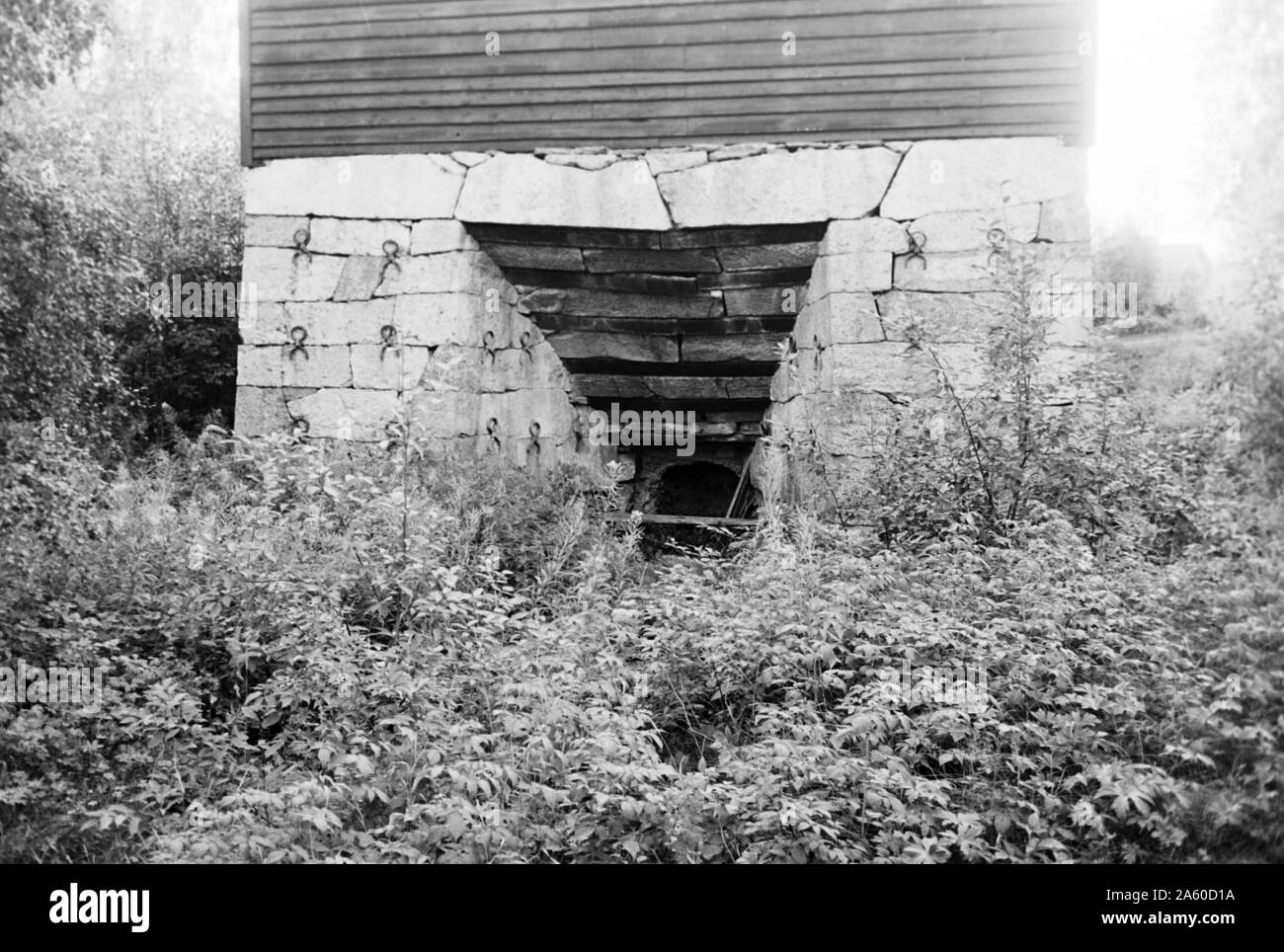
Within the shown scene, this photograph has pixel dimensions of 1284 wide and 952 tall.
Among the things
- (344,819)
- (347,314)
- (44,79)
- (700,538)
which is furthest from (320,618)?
(700,538)

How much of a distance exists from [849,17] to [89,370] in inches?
202

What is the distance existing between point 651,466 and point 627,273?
8.15ft

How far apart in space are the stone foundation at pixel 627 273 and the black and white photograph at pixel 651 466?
0.10 feet

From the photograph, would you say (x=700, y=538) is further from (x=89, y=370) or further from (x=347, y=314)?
(x=89, y=370)

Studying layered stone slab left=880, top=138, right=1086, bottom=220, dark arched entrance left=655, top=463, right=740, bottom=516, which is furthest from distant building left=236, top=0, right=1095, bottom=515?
dark arched entrance left=655, top=463, right=740, bottom=516

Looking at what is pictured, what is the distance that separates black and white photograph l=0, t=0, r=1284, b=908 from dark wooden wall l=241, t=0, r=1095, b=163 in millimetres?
29

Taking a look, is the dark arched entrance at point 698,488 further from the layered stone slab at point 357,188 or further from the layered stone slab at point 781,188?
the layered stone slab at point 357,188

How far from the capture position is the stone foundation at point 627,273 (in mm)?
7742

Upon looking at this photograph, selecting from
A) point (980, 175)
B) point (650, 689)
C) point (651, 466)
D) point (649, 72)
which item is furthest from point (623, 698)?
point (651, 466)

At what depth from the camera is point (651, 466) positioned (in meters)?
10.7

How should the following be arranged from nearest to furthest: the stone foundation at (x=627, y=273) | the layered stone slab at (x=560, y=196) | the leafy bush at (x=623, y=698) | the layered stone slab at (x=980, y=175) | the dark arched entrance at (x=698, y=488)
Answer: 1. the leafy bush at (x=623, y=698)
2. the layered stone slab at (x=980, y=175)
3. the stone foundation at (x=627, y=273)
4. the layered stone slab at (x=560, y=196)
5. the dark arched entrance at (x=698, y=488)

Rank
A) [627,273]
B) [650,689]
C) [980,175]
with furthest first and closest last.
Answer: [627,273] → [980,175] → [650,689]

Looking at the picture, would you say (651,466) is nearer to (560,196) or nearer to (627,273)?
(627,273)

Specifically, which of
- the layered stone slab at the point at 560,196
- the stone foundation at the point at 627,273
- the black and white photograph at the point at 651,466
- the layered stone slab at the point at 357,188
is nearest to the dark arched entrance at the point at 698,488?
the black and white photograph at the point at 651,466
